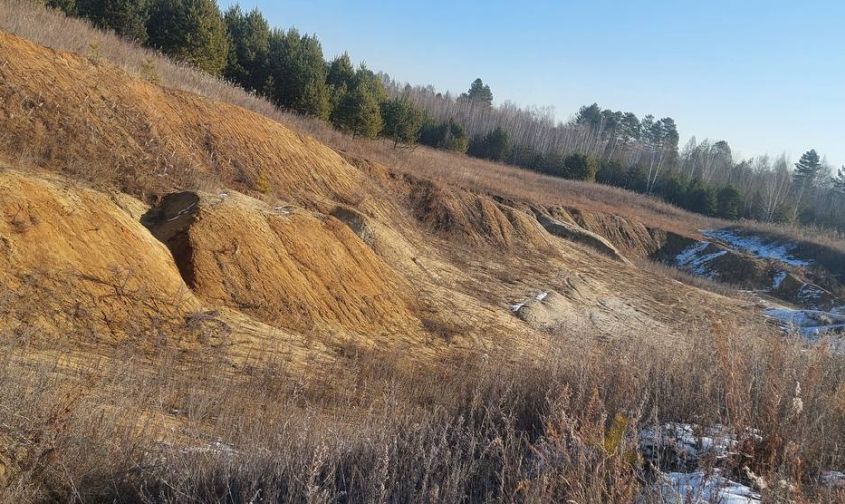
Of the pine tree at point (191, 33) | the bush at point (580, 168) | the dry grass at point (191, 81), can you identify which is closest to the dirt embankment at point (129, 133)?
the dry grass at point (191, 81)

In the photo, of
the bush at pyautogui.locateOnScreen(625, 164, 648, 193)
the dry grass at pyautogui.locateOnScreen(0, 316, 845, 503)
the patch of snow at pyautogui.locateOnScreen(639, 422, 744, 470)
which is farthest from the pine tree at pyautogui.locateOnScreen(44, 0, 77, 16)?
the bush at pyautogui.locateOnScreen(625, 164, 648, 193)

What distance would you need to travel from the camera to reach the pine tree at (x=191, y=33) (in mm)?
23047

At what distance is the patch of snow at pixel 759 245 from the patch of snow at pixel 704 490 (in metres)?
36.3

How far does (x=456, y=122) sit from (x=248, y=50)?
3141 cm

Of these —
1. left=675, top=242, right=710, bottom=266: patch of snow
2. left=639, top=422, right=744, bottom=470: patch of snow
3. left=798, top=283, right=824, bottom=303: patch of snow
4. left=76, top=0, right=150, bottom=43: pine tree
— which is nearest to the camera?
left=639, top=422, right=744, bottom=470: patch of snow

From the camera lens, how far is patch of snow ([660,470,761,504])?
2973 mm

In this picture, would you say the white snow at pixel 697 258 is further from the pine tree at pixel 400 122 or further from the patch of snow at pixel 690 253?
the pine tree at pixel 400 122

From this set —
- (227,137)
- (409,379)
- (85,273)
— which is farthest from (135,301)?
(227,137)

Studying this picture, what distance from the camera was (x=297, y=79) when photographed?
27.5m

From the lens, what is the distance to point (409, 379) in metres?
7.26

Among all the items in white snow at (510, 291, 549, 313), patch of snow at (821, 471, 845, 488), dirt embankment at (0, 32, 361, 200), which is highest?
dirt embankment at (0, 32, 361, 200)

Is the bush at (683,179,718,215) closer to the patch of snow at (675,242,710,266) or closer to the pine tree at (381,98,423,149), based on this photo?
the patch of snow at (675,242,710,266)

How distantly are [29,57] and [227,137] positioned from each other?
432 centimetres

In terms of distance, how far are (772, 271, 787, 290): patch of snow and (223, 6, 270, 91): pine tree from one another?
83.3ft
